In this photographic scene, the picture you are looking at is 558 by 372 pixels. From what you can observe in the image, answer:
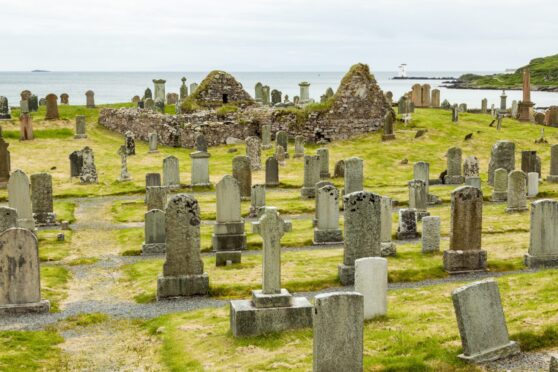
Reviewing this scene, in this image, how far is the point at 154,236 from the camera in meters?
19.0

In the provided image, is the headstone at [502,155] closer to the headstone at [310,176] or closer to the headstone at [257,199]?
the headstone at [310,176]

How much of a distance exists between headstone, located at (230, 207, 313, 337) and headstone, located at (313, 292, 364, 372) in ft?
9.02

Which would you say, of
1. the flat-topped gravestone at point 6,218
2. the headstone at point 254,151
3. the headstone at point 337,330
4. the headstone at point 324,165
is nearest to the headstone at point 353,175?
the headstone at point 324,165

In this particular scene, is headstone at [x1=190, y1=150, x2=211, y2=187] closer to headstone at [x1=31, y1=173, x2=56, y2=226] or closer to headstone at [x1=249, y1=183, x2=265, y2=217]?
headstone at [x1=249, y1=183, x2=265, y2=217]

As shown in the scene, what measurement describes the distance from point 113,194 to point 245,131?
14.2 metres

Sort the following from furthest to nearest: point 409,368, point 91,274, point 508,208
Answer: point 508,208 < point 91,274 < point 409,368

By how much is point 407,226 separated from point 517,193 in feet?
16.9

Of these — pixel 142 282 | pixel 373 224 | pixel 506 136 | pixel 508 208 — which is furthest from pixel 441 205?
pixel 506 136

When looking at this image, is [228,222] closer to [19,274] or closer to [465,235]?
[465,235]

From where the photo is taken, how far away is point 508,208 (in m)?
23.0

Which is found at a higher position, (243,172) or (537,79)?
(537,79)

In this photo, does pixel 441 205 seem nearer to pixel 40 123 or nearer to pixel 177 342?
pixel 177 342

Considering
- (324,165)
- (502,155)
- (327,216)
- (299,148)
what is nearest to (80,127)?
(299,148)

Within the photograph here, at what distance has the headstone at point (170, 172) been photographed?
95.0ft
